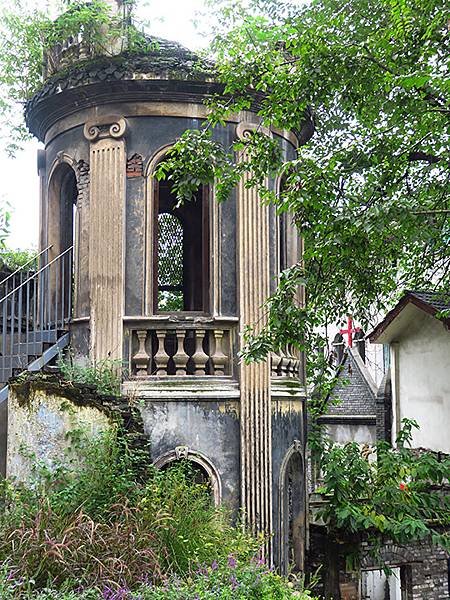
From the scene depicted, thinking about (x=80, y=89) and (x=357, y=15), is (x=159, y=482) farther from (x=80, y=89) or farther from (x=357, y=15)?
(x=357, y=15)

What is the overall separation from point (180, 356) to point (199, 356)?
25 centimetres

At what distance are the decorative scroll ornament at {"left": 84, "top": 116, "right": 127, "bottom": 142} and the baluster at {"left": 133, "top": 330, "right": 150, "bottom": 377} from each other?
2666mm

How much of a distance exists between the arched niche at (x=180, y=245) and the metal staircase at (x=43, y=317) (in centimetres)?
137

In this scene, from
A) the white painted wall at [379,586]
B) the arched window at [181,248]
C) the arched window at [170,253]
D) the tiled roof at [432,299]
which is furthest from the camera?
the white painted wall at [379,586]

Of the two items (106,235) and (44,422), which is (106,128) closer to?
(106,235)

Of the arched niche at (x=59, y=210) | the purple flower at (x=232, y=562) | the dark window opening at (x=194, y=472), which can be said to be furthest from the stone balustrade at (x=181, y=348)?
the purple flower at (x=232, y=562)

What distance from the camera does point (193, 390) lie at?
33.9ft

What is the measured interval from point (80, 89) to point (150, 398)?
4216mm

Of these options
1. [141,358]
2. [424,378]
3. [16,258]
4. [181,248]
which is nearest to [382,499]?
[141,358]

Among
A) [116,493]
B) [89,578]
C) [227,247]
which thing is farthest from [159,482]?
[227,247]

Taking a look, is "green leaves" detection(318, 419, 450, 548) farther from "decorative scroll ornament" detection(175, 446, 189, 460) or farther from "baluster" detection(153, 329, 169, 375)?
"baluster" detection(153, 329, 169, 375)

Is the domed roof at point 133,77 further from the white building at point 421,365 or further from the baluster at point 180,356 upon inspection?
the white building at point 421,365

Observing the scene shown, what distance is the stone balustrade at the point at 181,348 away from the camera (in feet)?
34.4

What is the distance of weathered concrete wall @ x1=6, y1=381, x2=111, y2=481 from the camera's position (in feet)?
30.2
